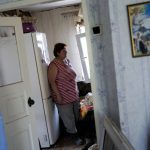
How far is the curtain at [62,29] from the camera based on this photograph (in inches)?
239

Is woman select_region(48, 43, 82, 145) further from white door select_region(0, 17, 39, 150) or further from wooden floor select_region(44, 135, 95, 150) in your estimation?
white door select_region(0, 17, 39, 150)

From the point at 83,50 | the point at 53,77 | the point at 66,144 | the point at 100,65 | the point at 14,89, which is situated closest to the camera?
the point at 100,65

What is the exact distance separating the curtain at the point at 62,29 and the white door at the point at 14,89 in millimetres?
3103

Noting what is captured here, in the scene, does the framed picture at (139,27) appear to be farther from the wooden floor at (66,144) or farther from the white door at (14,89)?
the wooden floor at (66,144)

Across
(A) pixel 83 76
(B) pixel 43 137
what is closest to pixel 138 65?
(B) pixel 43 137

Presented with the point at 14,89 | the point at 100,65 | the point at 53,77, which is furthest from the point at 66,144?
the point at 100,65

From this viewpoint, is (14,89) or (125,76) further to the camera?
(14,89)

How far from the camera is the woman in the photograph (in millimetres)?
4004

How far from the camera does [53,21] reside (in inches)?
242

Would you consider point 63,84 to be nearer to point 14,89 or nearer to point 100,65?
point 14,89

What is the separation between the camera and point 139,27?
2.21 metres

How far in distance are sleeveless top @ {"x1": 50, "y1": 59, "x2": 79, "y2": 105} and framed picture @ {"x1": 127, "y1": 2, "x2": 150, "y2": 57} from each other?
1900 millimetres

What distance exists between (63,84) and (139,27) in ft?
6.57

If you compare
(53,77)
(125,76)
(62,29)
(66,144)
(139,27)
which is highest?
(62,29)
